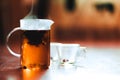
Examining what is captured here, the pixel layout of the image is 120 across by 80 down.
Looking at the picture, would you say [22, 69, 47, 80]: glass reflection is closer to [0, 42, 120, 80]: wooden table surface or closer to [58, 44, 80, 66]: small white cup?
[0, 42, 120, 80]: wooden table surface

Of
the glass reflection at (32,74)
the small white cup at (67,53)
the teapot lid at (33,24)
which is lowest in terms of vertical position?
the glass reflection at (32,74)

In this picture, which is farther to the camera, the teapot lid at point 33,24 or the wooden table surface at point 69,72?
the teapot lid at point 33,24

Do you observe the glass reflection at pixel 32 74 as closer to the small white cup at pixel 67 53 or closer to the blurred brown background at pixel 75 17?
the small white cup at pixel 67 53

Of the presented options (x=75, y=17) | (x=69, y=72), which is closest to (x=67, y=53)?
(x=69, y=72)

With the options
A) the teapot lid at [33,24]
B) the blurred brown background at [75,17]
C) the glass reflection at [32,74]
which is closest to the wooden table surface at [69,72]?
the glass reflection at [32,74]

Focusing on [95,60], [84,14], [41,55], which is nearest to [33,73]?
[41,55]

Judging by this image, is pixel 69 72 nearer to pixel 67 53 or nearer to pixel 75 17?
pixel 67 53
